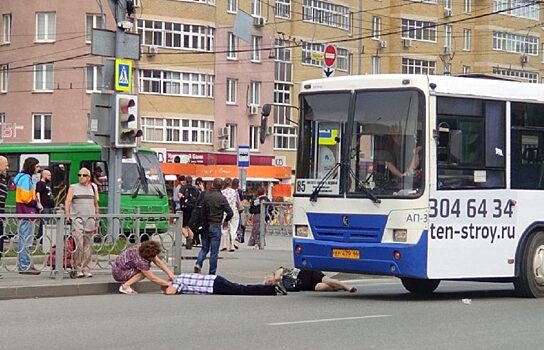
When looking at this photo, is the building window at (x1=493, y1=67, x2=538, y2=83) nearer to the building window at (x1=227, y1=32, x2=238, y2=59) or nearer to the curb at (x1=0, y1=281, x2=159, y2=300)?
the building window at (x1=227, y1=32, x2=238, y2=59)

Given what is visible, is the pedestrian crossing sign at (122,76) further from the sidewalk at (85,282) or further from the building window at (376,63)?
the building window at (376,63)

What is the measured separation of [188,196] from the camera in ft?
95.3

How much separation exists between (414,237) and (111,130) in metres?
6.35

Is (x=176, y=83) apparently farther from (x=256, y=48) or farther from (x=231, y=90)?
(x=256, y=48)

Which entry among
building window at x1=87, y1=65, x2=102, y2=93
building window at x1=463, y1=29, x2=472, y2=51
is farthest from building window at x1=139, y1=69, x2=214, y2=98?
building window at x1=463, y1=29, x2=472, y2=51

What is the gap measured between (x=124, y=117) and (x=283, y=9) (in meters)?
49.1

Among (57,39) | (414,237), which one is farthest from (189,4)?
(414,237)

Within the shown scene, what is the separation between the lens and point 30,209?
A: 1905cm

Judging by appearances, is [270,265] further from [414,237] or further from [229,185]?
[414,237]

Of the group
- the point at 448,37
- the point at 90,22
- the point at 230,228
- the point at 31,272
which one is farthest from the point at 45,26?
the point at 31,272

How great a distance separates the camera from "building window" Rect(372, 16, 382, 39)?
73625mm

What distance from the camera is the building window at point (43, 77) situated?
60.4m

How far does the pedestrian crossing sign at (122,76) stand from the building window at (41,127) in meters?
41.5

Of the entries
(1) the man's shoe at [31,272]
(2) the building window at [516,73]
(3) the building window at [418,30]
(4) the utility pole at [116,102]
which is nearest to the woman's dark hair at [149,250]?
(1) the man's shoe at [31,272]
